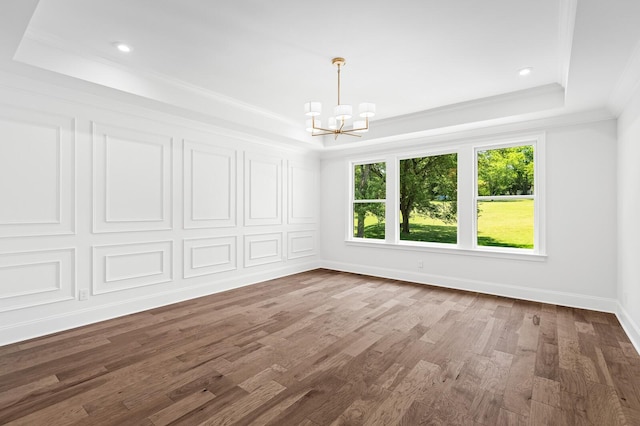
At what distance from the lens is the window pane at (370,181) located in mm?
6145

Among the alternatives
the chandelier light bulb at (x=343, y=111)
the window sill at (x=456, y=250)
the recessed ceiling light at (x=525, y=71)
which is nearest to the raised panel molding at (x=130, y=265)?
the chandelier light bulb at (x=343, y=111)

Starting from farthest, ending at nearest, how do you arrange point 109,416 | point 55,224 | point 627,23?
point 55,224, point 627,23, point 109,416

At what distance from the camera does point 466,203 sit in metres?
5.02

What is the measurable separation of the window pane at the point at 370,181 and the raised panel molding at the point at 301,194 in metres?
0.91

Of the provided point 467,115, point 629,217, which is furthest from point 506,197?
point 629,217

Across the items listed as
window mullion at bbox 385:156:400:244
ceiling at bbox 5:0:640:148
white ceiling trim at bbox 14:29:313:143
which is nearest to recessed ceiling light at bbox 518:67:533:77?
ceiling at bbox 5:0:640:148

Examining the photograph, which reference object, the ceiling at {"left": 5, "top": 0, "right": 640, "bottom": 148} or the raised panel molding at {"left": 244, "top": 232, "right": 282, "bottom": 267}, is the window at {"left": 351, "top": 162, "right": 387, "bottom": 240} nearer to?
the raised panel molding at {"left": 244, "top": 232, "right": 282, "bottom": 267}

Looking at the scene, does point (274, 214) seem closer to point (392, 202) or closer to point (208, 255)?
point (208, 255)

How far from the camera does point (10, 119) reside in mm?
3000

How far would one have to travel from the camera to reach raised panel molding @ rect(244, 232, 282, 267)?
209 inches

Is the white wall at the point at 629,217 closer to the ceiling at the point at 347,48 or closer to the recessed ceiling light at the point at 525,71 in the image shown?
the ceiling at the point at 347,48

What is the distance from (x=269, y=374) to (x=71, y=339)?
2102 millimetres

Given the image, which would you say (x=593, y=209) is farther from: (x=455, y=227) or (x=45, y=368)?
(x=45, y=368)

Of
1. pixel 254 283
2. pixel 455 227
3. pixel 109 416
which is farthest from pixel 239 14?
pixel 455 227
